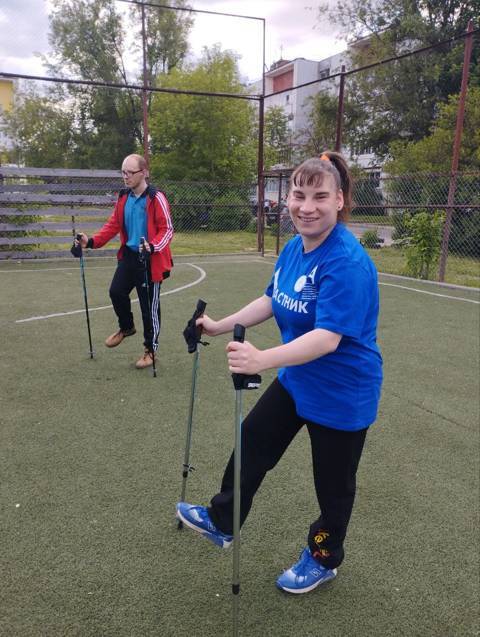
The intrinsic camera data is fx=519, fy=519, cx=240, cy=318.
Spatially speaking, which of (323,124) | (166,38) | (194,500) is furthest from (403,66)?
(194,500)

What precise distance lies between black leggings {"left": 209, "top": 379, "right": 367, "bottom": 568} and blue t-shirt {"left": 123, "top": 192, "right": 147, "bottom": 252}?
9.60 feet

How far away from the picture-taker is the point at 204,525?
2.23m

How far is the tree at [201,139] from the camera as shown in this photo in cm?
2425

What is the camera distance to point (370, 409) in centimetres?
199

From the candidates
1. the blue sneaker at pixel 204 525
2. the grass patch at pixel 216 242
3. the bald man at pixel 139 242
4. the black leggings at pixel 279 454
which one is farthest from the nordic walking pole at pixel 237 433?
the grass patch at pixel 216 242

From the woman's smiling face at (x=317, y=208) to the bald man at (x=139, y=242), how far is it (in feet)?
8.69

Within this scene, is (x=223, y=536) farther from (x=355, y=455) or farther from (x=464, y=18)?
(x=464, y=18)

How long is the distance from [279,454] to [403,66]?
79.2ft

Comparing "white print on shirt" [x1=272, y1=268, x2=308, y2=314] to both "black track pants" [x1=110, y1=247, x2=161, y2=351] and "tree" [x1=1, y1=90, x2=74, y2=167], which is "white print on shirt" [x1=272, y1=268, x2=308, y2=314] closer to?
"black track pants" [x1=110, y1=247, x2=161, y2=351]

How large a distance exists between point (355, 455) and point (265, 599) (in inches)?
29.8

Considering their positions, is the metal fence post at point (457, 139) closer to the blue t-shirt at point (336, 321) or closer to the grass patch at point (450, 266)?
the grass patch at point (450, 266)

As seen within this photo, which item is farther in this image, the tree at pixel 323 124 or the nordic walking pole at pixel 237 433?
the tree at pixel 323 124

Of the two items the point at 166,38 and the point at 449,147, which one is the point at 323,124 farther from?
the point at 449,147

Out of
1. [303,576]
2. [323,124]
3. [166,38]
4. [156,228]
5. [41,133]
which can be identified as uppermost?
[166,38]
